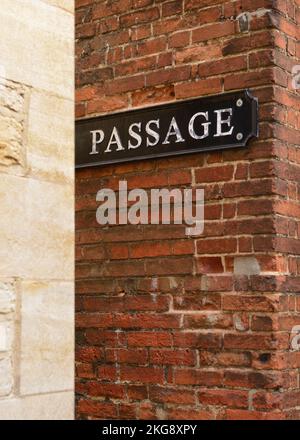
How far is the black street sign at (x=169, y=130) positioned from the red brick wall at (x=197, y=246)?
0.17ft

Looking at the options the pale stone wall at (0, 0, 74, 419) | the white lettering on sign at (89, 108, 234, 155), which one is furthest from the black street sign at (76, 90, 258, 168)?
the pale stone wall at (0, 0, 74, 419)

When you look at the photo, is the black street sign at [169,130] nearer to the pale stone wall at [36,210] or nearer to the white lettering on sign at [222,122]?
the white lettering on sign at [222,122]

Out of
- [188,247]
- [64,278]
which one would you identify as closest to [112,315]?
[188,247]

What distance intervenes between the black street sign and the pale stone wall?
56.2 inches

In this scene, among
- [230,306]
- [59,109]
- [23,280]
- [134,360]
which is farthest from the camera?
[134,360]

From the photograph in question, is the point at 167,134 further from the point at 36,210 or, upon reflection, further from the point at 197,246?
the point at 36,210

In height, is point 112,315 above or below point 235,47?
below

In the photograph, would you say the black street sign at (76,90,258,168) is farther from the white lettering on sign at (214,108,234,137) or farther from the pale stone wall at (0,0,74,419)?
the pale stone wall at (0,0,74,419)

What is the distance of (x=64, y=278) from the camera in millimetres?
2348

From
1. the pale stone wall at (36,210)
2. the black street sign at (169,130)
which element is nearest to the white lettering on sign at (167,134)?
the black street sign at (169,130)

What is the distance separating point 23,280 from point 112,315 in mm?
1888

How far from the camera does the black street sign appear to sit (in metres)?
3.72

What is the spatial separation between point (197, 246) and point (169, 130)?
1.86 feet

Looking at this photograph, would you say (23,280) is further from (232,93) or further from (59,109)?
(232,93)
